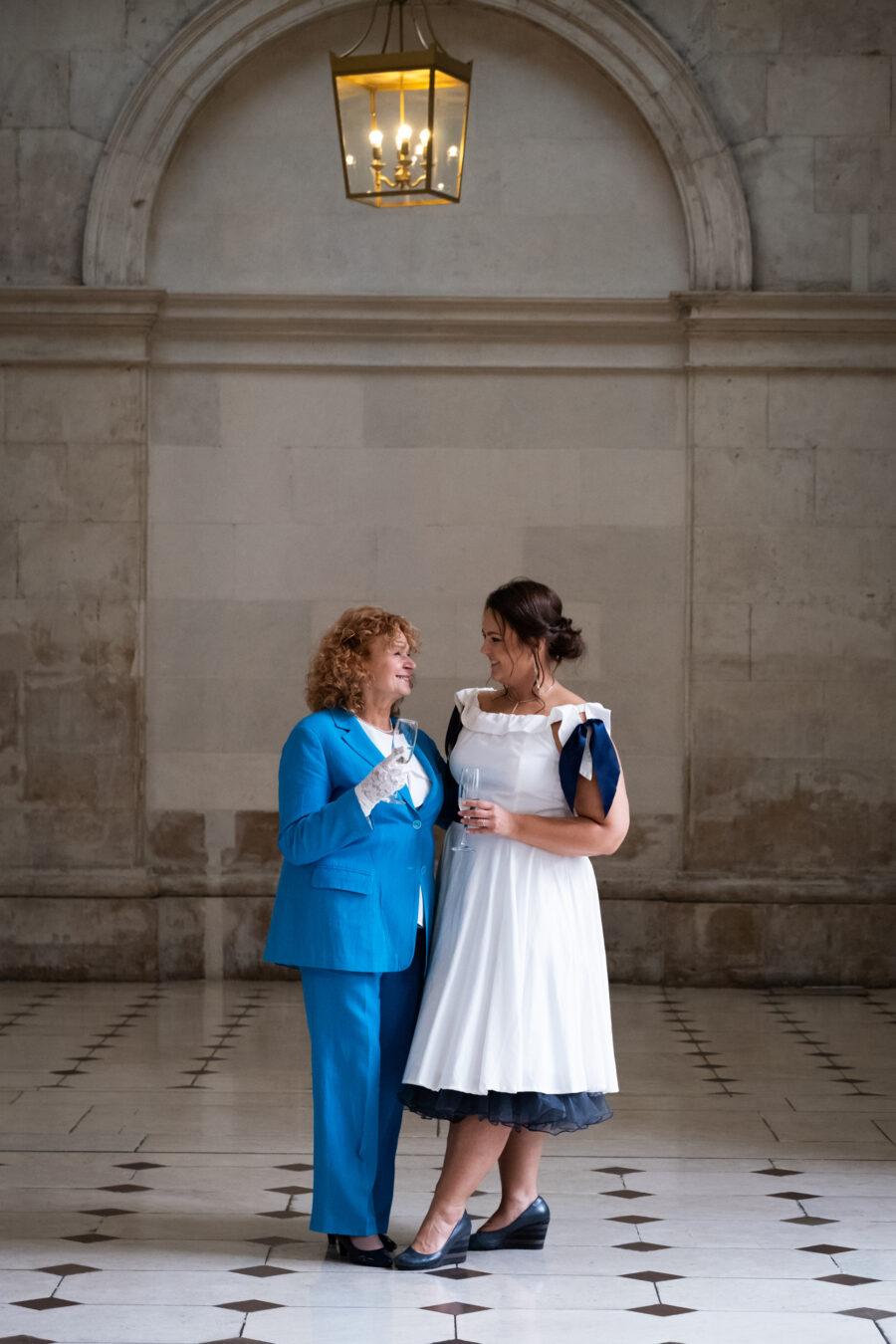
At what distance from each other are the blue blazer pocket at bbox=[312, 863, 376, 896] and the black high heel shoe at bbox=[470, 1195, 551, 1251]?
3.72 feet

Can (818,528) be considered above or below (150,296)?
below

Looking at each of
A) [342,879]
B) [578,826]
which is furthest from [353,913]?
[578,826]

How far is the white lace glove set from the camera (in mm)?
4289

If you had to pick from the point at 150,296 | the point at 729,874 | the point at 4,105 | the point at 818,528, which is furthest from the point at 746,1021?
the point at 4,105

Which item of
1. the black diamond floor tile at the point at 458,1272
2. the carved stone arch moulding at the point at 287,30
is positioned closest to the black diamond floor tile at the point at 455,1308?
the black diamond floor tile at the point at 458,1272

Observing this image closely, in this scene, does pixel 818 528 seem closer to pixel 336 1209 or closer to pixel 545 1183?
pixel 545 1183

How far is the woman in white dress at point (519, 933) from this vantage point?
4410 millimetres

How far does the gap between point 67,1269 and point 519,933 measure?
1.60 metres

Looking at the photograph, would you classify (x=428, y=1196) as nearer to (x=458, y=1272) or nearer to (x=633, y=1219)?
(x=633, y=1219)

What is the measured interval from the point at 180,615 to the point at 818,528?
421 centimetres

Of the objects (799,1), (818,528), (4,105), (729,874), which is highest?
(799,1)

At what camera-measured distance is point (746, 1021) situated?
9.12 m

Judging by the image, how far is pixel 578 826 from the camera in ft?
14.8

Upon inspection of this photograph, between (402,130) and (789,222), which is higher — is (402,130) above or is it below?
below
